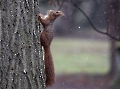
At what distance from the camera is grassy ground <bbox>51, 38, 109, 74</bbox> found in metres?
18.0

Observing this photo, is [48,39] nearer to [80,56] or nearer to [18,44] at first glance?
[18,44]

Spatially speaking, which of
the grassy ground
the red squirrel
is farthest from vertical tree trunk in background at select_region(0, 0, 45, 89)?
the grassy ground

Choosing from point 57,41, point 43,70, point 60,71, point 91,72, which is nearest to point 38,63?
point 43,70

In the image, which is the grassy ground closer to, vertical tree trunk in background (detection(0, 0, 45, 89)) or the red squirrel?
the red squirrel

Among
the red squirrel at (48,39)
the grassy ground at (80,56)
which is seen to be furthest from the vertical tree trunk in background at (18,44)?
the grassy ground at (80,56)

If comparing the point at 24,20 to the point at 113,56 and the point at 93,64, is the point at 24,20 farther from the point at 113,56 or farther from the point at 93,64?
the point at 93,64

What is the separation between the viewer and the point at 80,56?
2212 centimetres

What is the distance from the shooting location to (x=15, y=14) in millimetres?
3910

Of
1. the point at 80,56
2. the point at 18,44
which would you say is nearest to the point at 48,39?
the point at 18,44

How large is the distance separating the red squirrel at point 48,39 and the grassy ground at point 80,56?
1241 cm

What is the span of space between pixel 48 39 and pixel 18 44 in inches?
11.5

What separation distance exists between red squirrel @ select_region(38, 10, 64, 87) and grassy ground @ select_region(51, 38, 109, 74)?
12406 millimetres

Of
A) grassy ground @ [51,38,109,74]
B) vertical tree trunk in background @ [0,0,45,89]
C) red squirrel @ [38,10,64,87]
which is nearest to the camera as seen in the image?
vertical tree trunk in background @ [0,0,45,89]

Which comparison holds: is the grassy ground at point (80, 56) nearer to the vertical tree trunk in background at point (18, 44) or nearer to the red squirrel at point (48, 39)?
the red squirrel at point (48, 39)
